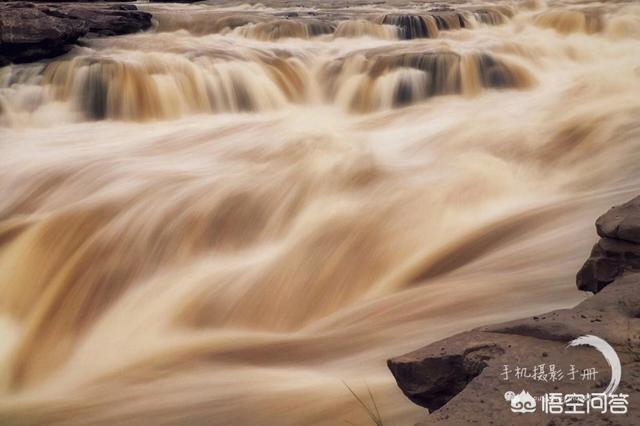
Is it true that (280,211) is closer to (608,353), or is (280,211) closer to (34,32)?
(608,353)

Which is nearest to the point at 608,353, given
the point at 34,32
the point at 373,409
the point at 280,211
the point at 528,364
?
the point at 528,364

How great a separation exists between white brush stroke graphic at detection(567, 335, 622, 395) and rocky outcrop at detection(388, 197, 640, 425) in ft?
0.05

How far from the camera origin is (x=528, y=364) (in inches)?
89.7

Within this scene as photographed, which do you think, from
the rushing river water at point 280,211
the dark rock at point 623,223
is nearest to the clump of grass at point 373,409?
the rushing river water at point 280,211

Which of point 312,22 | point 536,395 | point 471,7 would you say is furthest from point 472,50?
point 536,395

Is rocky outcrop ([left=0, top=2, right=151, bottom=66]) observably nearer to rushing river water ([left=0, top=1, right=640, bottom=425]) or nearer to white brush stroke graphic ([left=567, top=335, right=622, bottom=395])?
rushing river water ([left=0, top=1, right=640, bottom=425])

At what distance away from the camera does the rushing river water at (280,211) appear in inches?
149

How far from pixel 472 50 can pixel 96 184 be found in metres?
5.78

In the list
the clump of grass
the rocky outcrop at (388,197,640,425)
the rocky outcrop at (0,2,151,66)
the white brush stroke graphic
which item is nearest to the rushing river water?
the clump of grass

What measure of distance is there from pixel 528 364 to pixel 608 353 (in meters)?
0.25

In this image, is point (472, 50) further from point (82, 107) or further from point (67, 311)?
point (67, 311)

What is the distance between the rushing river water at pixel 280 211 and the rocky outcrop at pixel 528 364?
47 cm

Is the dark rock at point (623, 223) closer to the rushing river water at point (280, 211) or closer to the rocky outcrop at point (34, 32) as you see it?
A: the rushing river water at point (280, 211)

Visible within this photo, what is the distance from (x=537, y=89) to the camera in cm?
900
